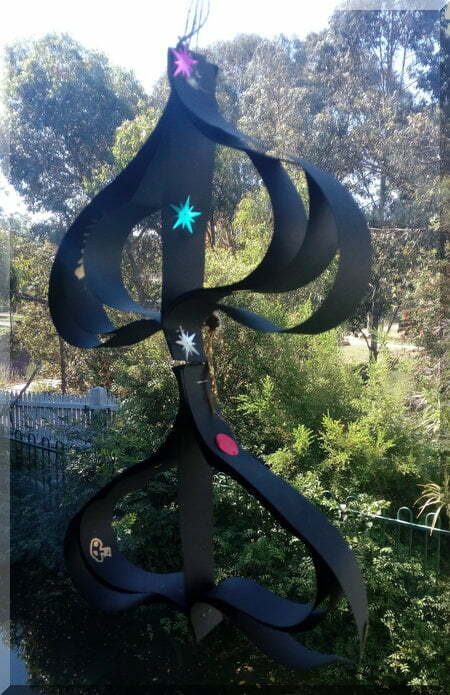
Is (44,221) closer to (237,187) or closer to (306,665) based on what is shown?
(237,187)

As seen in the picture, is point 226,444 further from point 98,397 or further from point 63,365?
point 63,365

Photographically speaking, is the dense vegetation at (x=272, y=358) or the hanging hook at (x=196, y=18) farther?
the dense vegetation at (x=272, y=358)

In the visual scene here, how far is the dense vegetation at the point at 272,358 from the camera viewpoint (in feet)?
8.98

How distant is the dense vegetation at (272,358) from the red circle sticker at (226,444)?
113cm

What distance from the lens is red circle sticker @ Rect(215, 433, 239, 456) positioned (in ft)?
5.69

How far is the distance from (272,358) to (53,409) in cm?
135

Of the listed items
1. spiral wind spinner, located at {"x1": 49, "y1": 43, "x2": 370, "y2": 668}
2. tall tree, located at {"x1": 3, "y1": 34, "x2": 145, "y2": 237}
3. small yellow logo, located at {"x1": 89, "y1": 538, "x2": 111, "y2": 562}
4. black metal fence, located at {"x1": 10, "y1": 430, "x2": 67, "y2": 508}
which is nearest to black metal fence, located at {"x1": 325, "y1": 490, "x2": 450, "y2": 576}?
spiral wind spinner, located at {"x1": 49, "y1": 43, "x2": 370, "y2": 668}

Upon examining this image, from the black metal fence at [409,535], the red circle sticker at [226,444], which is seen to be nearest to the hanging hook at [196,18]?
the red circle sticker at [226,444]

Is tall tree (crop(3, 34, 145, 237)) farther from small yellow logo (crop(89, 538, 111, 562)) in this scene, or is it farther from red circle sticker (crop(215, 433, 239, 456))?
red circle sticker (crop(215, 433, 239, 456))

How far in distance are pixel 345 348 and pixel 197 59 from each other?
7.58ft

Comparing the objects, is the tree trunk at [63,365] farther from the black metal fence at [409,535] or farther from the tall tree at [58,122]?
the black metal fence at [409,535]

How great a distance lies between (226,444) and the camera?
68.9 inches

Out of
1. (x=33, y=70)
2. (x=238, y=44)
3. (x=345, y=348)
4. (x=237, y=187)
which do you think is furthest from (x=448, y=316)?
(x=33, y=70)

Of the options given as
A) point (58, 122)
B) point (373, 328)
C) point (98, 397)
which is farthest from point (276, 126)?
point (98, 397)
